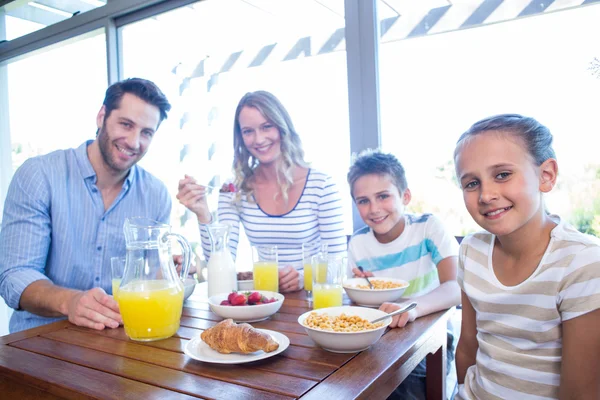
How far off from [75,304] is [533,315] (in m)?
1.20

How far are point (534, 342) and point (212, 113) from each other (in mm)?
2429

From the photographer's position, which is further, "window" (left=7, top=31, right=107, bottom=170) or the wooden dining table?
"window" (left=7, top=31, right=107, bottom=170)

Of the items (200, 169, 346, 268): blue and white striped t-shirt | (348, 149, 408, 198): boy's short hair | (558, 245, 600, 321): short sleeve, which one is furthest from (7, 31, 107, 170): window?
(558, 245, 600, 321): short sleeve

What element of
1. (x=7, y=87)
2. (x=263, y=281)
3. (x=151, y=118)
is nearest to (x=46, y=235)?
(x=151, y=118)

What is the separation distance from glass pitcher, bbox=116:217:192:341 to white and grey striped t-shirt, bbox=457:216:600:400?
2.57ft

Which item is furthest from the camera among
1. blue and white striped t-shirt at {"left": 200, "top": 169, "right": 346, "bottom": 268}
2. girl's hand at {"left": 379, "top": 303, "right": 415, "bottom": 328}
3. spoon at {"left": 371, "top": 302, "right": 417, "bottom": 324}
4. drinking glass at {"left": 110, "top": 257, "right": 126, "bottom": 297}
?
blue and white striped t-shirt at {"left": 200, "top": 169, "right": 346, "bottom": 268}

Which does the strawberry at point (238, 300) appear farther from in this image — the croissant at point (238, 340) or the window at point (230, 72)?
the window at point (230, 72)

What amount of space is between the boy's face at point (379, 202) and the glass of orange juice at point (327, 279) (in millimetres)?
493

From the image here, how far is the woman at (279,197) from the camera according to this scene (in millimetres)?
2047

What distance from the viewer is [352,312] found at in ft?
3.66

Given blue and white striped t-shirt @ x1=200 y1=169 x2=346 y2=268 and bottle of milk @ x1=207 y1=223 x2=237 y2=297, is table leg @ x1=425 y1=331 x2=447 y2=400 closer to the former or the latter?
bottle of milk @ x1=207 y1=223 x2=237 y2=297

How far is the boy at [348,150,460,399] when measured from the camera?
1621mm

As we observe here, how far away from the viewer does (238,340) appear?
0.91 meters

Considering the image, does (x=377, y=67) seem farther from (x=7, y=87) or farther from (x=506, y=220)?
(x=7, y=87)
